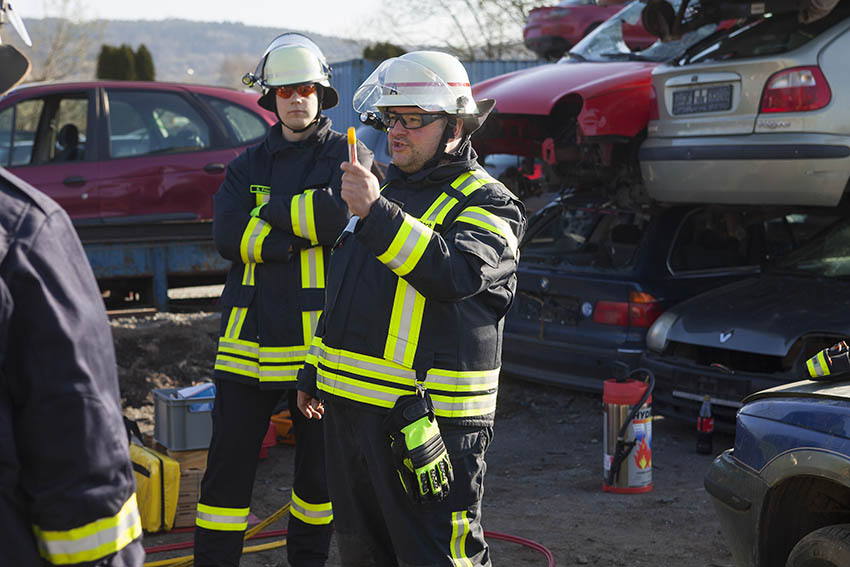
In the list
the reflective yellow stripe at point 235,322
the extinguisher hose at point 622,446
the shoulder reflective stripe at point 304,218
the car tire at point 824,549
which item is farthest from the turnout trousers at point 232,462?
the extinguisher hose at point 622,446

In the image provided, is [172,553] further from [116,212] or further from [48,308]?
[116,212]

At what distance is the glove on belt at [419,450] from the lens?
284 centimetres

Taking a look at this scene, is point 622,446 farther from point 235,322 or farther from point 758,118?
point 235,322

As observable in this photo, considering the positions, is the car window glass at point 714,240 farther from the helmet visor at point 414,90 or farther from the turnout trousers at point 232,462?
the helmet visor at point 414,90

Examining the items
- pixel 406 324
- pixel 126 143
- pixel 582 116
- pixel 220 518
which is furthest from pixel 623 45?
pixel 406 324

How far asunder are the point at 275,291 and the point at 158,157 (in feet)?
16.7

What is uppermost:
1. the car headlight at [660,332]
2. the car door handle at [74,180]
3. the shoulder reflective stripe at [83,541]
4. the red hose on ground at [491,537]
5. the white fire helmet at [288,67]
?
the white fire helmet at [288,67]

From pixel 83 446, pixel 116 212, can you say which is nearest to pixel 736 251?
pixel 116 212

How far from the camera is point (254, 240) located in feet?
12.9

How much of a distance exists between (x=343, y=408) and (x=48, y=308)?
4.78ft

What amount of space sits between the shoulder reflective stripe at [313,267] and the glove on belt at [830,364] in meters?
1.72

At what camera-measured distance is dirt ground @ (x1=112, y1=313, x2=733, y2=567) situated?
15.5ft

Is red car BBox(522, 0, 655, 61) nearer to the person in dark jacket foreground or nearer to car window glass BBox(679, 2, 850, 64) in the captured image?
car window glass BBox(679, 2, 850, 64)

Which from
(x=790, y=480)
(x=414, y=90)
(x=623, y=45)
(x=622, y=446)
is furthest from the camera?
(x=623, y=45)
